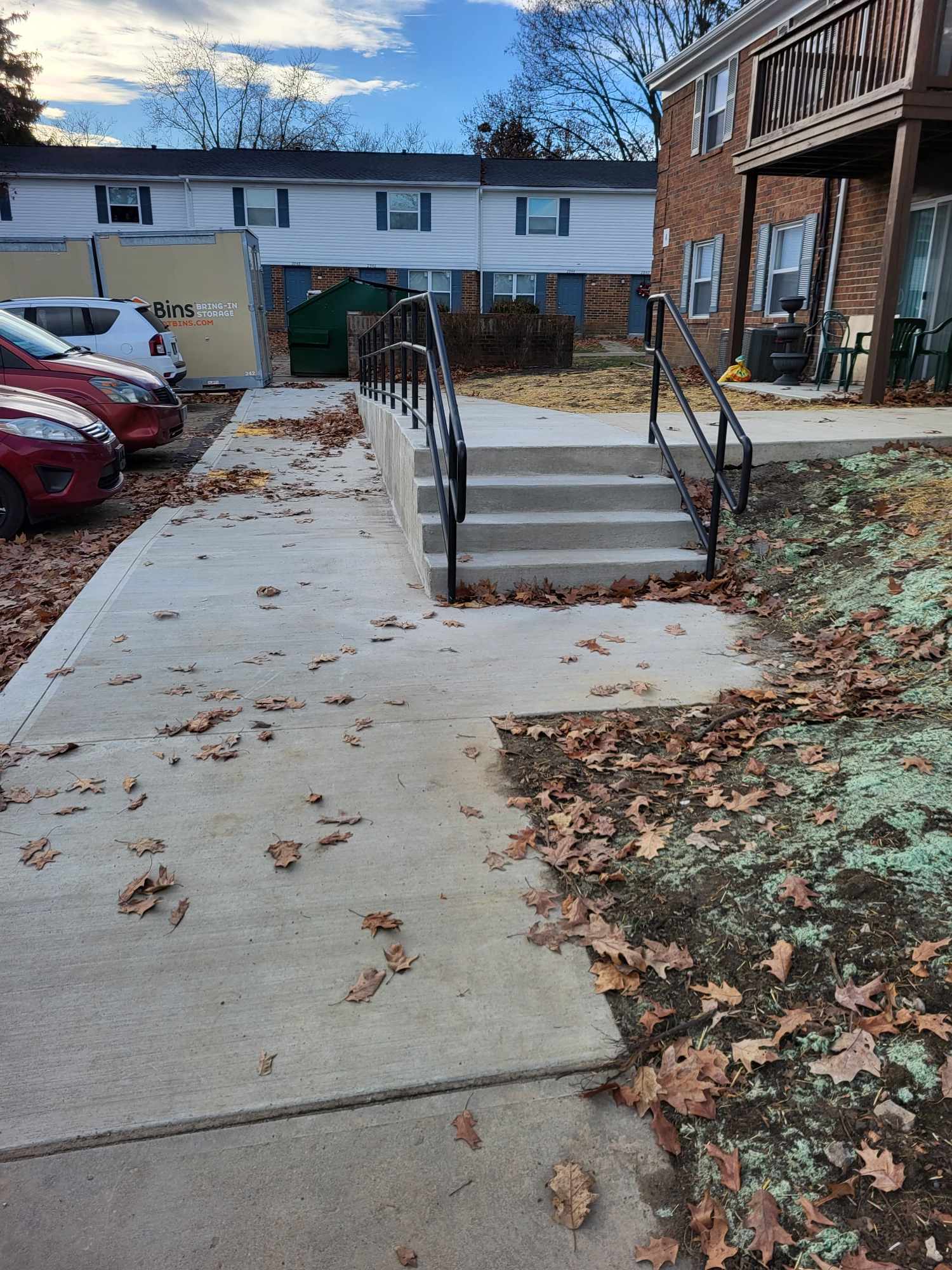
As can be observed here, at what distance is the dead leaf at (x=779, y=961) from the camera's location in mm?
2414

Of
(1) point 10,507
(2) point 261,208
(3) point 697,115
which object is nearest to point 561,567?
(1) point 10,507

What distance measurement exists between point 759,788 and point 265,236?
1269 inches

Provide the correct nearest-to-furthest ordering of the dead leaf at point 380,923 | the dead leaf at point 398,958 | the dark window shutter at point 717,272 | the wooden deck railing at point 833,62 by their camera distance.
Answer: the dead leaf at point 398,958, the dead leaf at point 380,923, the wooden deck railing at point 833,62, the dark window shutter at point 717,272

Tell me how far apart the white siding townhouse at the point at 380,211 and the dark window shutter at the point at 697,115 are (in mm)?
13071

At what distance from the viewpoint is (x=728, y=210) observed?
56.4 ft

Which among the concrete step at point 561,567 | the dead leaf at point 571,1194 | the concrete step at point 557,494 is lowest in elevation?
the dead leaf at point 571,1194

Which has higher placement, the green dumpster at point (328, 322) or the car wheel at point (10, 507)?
the green dumpster at point (328, 322)

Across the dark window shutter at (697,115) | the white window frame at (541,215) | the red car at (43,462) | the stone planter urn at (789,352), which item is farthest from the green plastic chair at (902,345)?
the white window frame at (541,215)

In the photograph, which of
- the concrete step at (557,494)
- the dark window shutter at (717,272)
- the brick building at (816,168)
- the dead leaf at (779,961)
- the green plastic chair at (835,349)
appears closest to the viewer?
the dead leaf at (779,961)

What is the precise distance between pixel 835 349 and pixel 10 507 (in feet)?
31.9

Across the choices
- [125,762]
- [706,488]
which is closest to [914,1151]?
[125,762]

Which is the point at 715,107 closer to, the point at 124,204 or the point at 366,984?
the point at 366,984

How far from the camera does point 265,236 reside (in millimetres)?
31062

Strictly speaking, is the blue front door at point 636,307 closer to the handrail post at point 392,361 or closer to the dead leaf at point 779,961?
the handrail post at point 392,361
